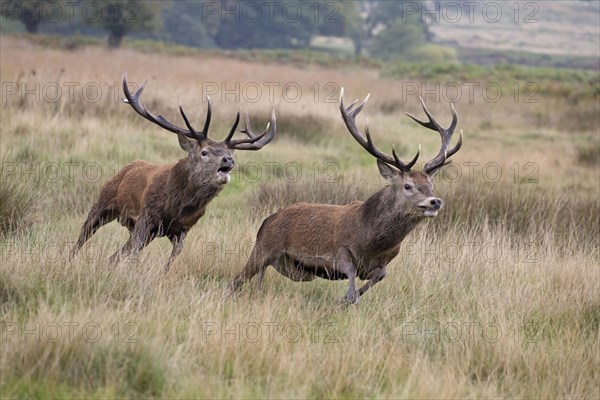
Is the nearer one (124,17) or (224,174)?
(224,174)

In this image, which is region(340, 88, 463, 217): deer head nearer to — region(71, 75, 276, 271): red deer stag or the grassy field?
the grassy field

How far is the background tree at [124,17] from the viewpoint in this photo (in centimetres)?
4791

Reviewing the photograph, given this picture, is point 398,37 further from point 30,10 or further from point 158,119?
point 158,119

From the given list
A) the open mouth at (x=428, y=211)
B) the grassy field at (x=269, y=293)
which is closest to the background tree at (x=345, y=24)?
the grassy field at (x=269, y=293)

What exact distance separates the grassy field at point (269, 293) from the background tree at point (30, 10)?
86.6 feet

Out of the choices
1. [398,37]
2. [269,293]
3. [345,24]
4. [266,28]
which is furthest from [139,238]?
[398,37]

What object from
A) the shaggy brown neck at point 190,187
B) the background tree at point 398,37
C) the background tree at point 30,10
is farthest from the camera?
the background tree at point 398,37

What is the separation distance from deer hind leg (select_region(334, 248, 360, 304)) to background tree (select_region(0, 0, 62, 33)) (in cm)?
3511

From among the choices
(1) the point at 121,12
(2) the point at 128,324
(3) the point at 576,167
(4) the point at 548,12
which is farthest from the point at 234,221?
(4) the point at 548,12

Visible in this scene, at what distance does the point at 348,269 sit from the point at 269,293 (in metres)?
0.62

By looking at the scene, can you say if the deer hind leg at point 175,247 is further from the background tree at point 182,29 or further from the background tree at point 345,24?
the background tree at point 345,24

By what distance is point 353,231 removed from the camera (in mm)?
7816

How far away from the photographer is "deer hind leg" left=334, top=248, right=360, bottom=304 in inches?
293

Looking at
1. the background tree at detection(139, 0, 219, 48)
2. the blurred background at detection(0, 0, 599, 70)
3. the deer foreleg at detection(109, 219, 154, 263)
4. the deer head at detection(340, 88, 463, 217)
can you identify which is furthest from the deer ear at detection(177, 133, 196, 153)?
the background tree at detection(139, 0, 219, 48)
